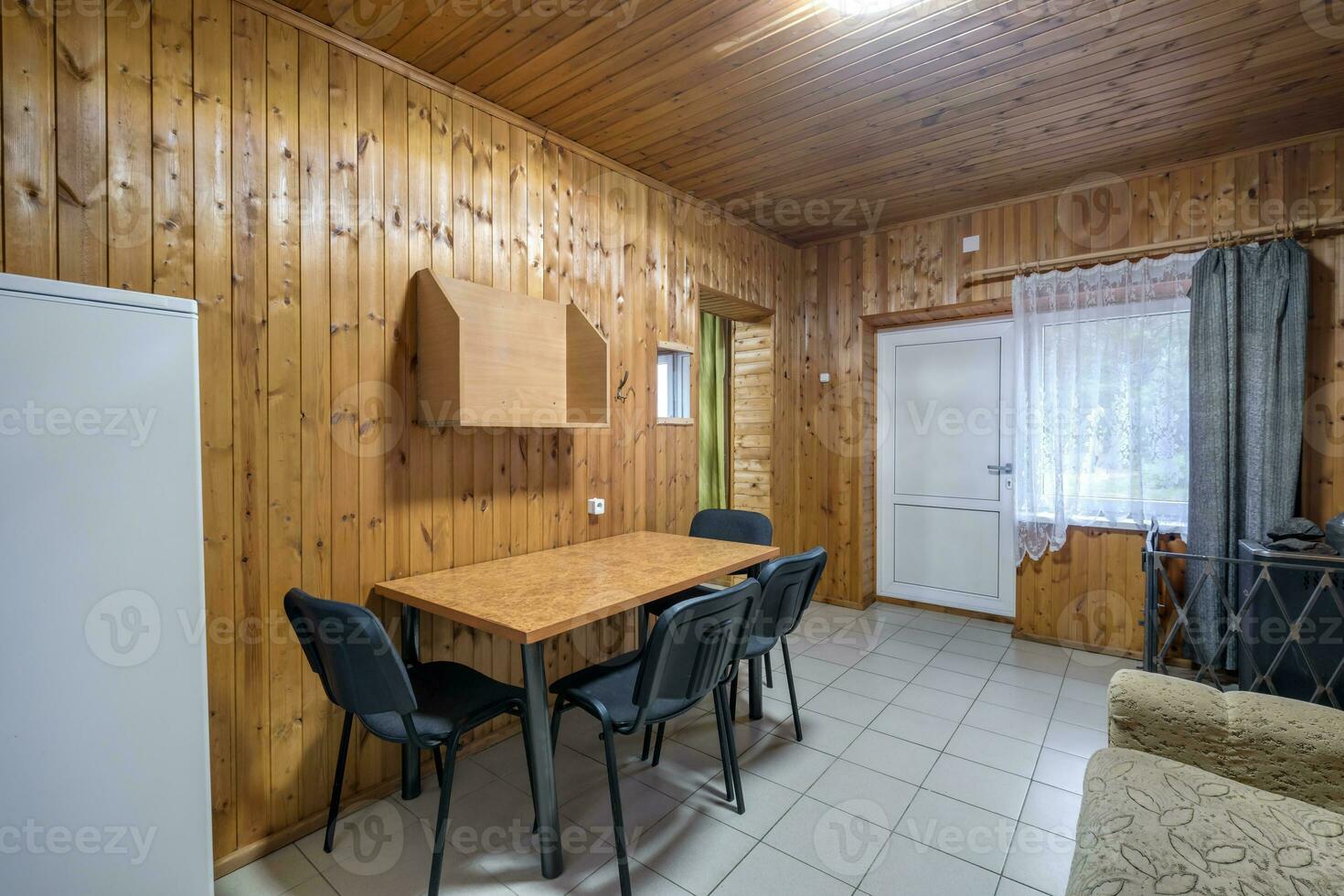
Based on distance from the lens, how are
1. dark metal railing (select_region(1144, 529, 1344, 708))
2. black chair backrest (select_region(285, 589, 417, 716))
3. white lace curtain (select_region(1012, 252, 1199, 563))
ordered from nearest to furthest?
black chair backrest (select_region(285, 589, 417, 716)) → dark metal railing (select_region(1144, 529, 1344, 708)) → white lace curtain (select_region(1012, 252, 1199, 563))

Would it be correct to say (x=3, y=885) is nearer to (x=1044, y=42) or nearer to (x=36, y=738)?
(x=36, y=738)

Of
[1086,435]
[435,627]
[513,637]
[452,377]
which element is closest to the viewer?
[513,637]

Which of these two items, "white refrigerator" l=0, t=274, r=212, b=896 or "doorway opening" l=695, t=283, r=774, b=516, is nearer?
"white refrigerator" l=0, t=274, r=212, b=896

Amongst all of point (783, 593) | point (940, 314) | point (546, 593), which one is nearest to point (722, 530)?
point (783, 593)

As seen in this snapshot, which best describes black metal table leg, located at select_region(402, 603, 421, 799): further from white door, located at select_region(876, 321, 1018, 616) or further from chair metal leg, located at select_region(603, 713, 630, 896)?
white door, located at select_region(876, 321, 1018, 616)

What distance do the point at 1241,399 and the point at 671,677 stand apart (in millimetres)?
3321

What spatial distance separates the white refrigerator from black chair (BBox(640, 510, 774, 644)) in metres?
1.87

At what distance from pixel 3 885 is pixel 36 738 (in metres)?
0.25

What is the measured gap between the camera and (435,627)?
94.7 inches

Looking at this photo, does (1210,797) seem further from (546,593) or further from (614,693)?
(546,593)

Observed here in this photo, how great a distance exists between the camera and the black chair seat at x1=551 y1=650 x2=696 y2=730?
183 centimetres

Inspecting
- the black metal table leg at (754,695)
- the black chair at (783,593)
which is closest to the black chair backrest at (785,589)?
the black chair at (783,593)

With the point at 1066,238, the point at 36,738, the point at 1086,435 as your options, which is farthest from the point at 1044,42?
the point at 36,738

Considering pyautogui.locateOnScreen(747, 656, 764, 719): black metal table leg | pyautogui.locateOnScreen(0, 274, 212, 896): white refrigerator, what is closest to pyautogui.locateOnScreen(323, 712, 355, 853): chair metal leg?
pyautogui.locateOnScreen(0, 274, 212, 896): white refrigerator
